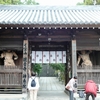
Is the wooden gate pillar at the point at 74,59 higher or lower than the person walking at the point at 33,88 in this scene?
higher

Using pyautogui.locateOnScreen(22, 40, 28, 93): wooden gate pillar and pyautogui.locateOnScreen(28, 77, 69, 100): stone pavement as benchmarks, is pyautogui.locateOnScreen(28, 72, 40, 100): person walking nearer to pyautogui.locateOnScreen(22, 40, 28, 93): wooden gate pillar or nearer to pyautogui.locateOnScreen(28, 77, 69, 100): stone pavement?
pyautogui.locateOnScreen(22, 40, 28, 93): wooden gate pillar

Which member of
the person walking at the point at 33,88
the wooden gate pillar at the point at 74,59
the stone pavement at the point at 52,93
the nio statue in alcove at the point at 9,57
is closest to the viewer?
the person walking at the point at 33,88

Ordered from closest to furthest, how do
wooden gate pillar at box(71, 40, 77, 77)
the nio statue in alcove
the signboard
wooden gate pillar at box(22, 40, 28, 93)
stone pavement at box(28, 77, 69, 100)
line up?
1. wooden gate pillar at box(22, 40, 28, 93)
2. wooden gate pillar at box(71, 40, 77, 77)
3. stone pavement at box(28, 77, 69, 100)
4. the nio statue in alcove
5. the signboard

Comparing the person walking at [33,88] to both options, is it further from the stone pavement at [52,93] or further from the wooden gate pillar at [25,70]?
the stone pavement at [52,93]

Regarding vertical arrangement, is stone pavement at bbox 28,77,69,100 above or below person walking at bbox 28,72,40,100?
below

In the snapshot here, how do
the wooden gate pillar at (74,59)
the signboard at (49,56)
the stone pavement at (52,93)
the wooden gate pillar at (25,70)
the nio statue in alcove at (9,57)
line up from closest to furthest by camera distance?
the wooden gate pillar at (25,70), the wooden gate pillar at (74,59), the stone pavement at (52,93), the nio statue in alcove at (9,57), the signboard at (49,56)

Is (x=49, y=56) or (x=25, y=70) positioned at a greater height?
(x=49, y=56)

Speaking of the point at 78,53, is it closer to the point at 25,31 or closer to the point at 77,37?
the point at 77,37

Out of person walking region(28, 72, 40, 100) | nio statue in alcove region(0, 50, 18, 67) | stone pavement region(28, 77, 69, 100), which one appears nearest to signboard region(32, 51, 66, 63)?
nio statue in alcove region(0, 50, 18, 67)

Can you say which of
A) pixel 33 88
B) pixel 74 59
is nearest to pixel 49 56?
pixel 74 59

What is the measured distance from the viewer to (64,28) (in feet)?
34.5

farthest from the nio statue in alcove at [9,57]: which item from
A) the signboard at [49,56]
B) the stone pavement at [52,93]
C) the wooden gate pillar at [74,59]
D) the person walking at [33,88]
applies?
the wooden gate pillar at [74,59]

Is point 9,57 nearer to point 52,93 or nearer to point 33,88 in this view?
point 33,88

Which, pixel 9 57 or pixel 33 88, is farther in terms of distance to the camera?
pixel 9 57
